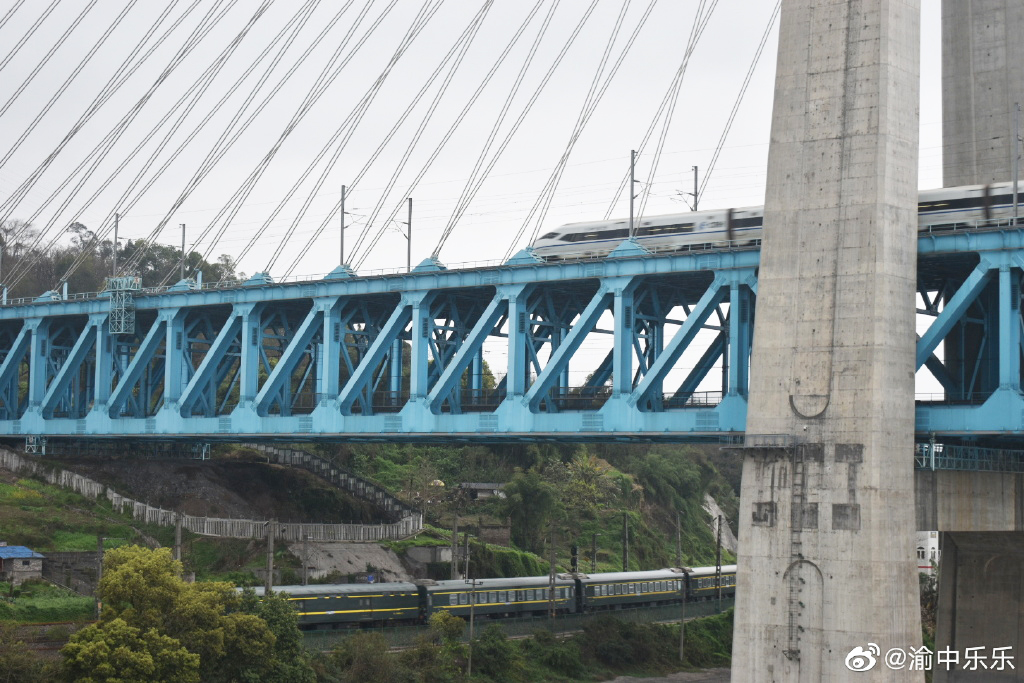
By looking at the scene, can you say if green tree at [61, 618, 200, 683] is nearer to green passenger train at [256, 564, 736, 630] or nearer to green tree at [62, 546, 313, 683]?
green tree at [62, 546, 313, 683]

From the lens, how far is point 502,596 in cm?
7125

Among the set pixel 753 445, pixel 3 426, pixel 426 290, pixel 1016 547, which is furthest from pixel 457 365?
pixel 3 426

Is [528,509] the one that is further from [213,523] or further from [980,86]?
[980,86]

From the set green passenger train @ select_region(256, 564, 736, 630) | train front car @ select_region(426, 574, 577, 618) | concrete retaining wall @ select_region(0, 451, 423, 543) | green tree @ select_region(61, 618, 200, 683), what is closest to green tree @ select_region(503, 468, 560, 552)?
concrete retaining wall @ select_region(0, 451, 423, 543)

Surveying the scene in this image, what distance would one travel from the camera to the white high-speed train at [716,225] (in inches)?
1978

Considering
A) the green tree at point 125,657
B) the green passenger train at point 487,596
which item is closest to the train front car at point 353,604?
the green passenger train at point 487,596

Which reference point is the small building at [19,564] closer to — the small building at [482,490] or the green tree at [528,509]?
the green tree at [528,509]

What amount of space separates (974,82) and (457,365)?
27.2 meters

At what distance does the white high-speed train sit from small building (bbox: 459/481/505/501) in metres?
45.8

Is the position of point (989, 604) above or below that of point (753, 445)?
below

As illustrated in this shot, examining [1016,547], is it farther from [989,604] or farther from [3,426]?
[3,426]

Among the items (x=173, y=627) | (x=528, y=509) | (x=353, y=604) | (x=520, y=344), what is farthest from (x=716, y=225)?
(x=528, y=509)

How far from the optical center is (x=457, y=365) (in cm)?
5944

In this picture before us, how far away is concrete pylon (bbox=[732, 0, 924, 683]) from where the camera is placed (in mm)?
45406
